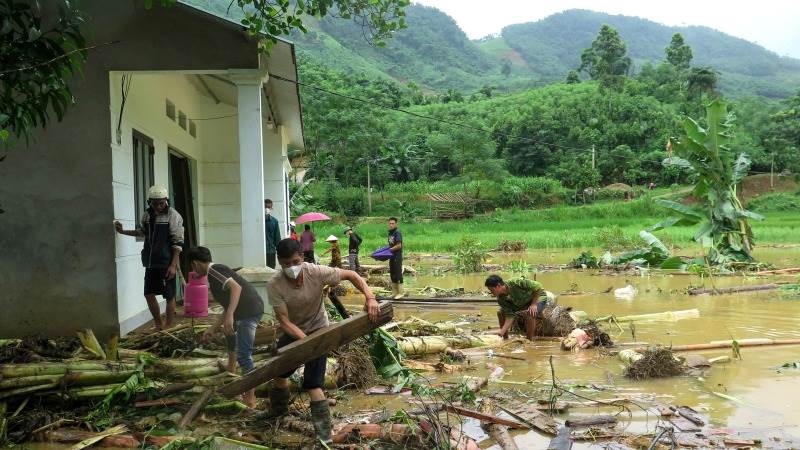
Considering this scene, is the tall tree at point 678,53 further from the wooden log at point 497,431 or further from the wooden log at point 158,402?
the wooden log at point 158,402

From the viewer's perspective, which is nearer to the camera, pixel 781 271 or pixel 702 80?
pixel 781 271

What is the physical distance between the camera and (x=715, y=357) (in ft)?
26.5

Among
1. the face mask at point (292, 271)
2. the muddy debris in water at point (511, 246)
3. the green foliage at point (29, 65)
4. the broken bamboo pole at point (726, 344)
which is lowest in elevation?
the muddy debris in water at point (511, 246)

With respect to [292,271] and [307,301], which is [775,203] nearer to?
[307,301]

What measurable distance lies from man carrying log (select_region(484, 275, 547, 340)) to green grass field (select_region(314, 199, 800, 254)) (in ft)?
63.2

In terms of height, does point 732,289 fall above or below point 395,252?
below

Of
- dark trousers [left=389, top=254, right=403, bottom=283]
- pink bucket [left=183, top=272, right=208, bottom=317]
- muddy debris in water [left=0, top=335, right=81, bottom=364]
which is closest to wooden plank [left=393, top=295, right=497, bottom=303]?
dark trousers [left=389, top=254, right=403, bottom=283]

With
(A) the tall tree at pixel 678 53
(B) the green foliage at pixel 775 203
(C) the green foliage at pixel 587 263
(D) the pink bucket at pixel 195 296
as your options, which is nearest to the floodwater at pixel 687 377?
(D) the pink bucket at pixel 195 296

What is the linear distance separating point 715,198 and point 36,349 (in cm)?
1810

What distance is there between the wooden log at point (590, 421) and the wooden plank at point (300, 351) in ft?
5.86

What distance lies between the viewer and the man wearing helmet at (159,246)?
7.69 m

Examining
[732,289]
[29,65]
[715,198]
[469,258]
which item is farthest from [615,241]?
[29,65]

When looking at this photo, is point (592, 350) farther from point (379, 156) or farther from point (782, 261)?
point (379, 156)

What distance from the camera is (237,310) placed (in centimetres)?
597
